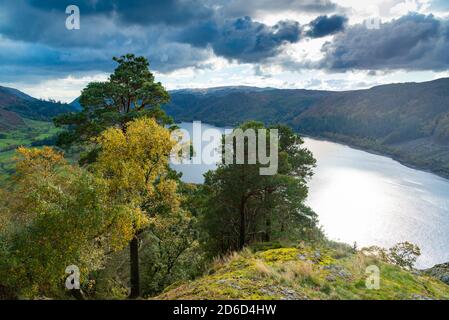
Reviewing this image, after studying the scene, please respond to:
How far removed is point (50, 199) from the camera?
14766 mm

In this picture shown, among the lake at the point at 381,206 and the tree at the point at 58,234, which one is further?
the lake at the point at 381,206

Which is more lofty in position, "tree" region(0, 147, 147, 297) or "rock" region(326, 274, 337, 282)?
"tree" region(0, 147, 147, 297)

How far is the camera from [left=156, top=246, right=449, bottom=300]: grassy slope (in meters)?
12.0

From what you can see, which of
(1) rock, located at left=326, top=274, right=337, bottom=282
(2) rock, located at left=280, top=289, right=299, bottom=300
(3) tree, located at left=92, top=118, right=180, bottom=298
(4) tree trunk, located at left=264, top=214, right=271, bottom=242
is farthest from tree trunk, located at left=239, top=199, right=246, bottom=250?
(2) rock, located at left=280, top=289, right=299, bottom=300

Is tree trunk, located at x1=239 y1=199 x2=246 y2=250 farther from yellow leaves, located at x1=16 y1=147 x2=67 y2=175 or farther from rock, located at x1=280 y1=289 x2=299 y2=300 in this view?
rock, located at x1=280 y1=289 x2=299 y2=300

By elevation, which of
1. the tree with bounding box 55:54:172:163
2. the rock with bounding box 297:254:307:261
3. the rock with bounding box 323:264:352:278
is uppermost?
the tree with bounding box 55:54:172:163

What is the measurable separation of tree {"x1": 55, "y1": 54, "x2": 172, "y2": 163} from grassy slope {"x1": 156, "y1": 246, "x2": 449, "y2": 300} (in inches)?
616

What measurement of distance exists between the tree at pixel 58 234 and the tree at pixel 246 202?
11069mm

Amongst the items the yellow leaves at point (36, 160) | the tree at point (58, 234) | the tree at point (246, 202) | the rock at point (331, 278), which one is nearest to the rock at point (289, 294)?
the rock at point (331, 278)

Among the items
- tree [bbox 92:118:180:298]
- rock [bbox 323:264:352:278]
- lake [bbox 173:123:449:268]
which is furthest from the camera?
lake [bbox 173:123:449:268]

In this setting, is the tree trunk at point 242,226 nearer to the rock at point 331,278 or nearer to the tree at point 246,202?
the tree at point 246,202

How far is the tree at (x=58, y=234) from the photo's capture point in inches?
531

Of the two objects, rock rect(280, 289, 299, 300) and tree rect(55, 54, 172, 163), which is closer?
rock rect(280, 289, 299, 300)
